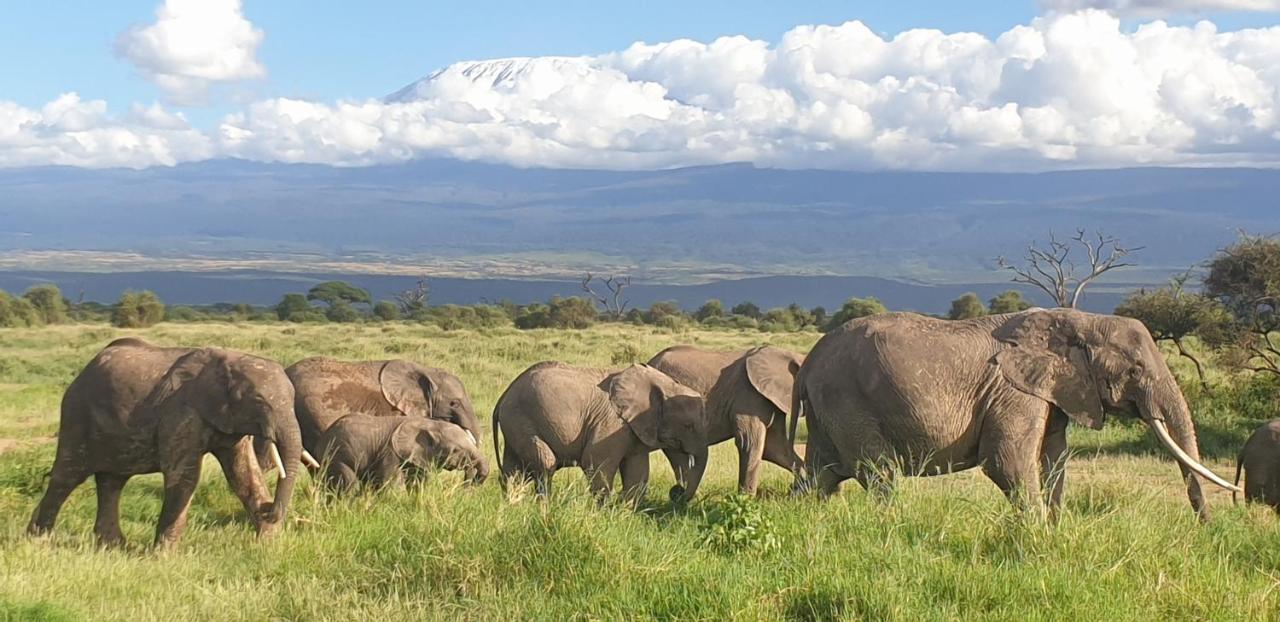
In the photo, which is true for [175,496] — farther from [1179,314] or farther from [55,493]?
[1179,314]

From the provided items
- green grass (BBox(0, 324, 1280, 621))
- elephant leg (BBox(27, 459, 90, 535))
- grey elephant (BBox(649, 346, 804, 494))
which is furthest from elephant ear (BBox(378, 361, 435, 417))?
elephant leg (BBox(27, 459, 90, 535))

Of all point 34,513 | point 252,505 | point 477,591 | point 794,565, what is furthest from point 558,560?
point 34,513

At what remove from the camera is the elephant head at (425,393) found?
12883 mm

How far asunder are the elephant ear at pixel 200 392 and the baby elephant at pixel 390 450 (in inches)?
66.7

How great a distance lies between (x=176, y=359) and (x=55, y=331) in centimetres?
3408

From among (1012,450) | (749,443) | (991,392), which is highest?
(991,392)

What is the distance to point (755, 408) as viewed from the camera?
1236cm

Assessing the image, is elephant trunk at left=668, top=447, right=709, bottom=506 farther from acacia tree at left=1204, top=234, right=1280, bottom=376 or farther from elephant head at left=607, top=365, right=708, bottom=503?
acacia tree at left=1204, top=234, right=1280, bottom=376

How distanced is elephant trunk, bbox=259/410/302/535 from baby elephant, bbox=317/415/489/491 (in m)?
1.62

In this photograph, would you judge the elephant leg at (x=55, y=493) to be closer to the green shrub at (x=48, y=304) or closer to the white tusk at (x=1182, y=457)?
the white tusk at (x=1182, y=457)

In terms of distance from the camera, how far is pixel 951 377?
910 cm

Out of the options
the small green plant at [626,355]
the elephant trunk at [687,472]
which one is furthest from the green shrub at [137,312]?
the elephant trunk at [687,472]

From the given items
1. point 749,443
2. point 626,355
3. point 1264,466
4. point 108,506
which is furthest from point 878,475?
point 626,355

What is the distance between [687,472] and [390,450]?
2593 mm
